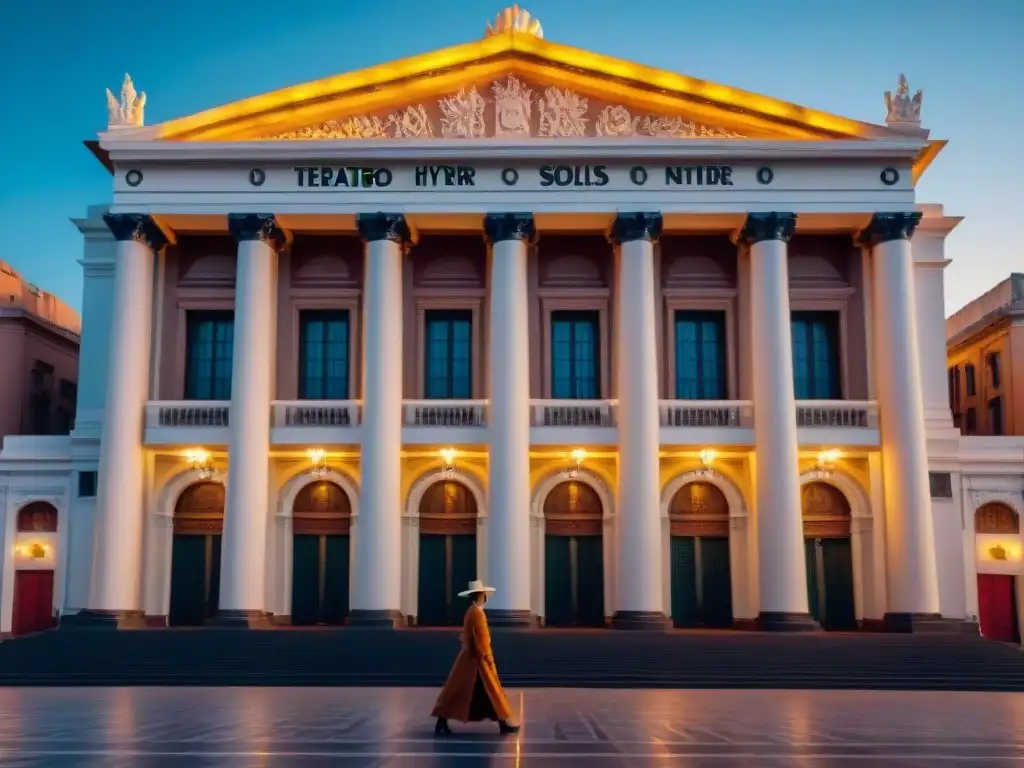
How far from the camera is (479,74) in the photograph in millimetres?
30203

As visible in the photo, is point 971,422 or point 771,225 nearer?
point 771,225

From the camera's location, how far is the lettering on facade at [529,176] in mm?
30062

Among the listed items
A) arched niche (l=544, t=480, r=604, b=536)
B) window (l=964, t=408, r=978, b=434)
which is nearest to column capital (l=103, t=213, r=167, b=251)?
arched niche (l=544, t=480, r=604, b=536)

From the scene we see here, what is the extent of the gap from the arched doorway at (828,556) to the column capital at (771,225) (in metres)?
6.61

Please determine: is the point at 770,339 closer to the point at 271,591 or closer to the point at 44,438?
the point at 271,591

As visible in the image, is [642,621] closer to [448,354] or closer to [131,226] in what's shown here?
[448,354]

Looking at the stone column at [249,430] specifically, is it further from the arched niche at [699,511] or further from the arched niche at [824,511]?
the arched niche at [824,511]

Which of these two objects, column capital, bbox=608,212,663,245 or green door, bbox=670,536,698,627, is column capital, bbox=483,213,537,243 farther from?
green door, bbox=670,536,698,627

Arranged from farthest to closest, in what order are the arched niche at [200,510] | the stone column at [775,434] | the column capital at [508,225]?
the arched niche at [200,510] → the column capital at [508,225] → the stone column at [775,434]

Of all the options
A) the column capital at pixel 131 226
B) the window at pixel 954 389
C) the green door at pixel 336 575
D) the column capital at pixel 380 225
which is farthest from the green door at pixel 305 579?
the window at pixel 954 389

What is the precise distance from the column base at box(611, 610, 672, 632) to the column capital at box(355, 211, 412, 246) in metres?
10.9

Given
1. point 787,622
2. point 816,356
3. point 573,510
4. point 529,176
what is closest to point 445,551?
point 573,510

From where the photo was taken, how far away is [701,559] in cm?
3114

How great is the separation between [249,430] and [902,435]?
1608 centimetres
